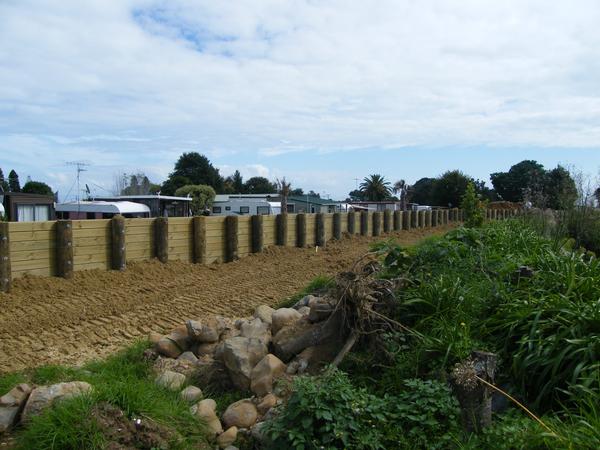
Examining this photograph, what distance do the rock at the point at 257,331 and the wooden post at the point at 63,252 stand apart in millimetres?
4799

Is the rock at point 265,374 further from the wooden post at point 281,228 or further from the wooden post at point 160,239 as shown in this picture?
the wooden post at point 281,228

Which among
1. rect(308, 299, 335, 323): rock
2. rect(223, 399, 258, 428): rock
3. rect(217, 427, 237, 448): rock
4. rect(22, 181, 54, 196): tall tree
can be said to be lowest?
rect(217, 427, 237, 448): rock

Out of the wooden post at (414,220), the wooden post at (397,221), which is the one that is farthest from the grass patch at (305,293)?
the wooden post at (414,220)

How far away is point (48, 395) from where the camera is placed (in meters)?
3.84

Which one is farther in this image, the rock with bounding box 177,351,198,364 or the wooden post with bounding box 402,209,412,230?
the wooden post with bounding box 402,209,412,230

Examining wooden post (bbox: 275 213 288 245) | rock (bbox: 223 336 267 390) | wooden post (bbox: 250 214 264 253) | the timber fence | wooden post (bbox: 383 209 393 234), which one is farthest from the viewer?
wooden post (bbox: 383 209 393 234)

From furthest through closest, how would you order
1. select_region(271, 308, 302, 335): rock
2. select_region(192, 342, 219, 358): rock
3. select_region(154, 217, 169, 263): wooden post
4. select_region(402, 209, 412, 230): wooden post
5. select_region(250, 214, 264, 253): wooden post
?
select_region(402, 209, 412, 230): wooden post
select_region(250, 214, 264, 253): wooden post
select_region(154, 217, 169, 263): wooden post
select_region(271, 308, 302, 335): rock
select_region(192, 342, 219, 358): rock

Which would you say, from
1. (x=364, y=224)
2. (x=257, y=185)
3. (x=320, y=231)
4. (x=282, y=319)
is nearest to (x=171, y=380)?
(x=282, y=319)

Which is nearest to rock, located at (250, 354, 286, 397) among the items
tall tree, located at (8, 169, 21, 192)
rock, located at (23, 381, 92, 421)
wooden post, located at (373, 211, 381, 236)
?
rock, located at (23, 381, 92, 421)

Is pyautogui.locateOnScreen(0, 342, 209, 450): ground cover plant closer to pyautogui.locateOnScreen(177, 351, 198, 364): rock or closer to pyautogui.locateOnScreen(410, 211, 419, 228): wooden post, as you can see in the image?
pyautogui.locateOnScreen(177, 351, 198, 364): rock

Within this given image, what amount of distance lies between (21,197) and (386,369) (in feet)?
61.9

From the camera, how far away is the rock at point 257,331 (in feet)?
16.6

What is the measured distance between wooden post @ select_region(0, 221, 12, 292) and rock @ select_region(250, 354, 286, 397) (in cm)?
530

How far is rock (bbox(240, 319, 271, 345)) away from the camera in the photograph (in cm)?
505
